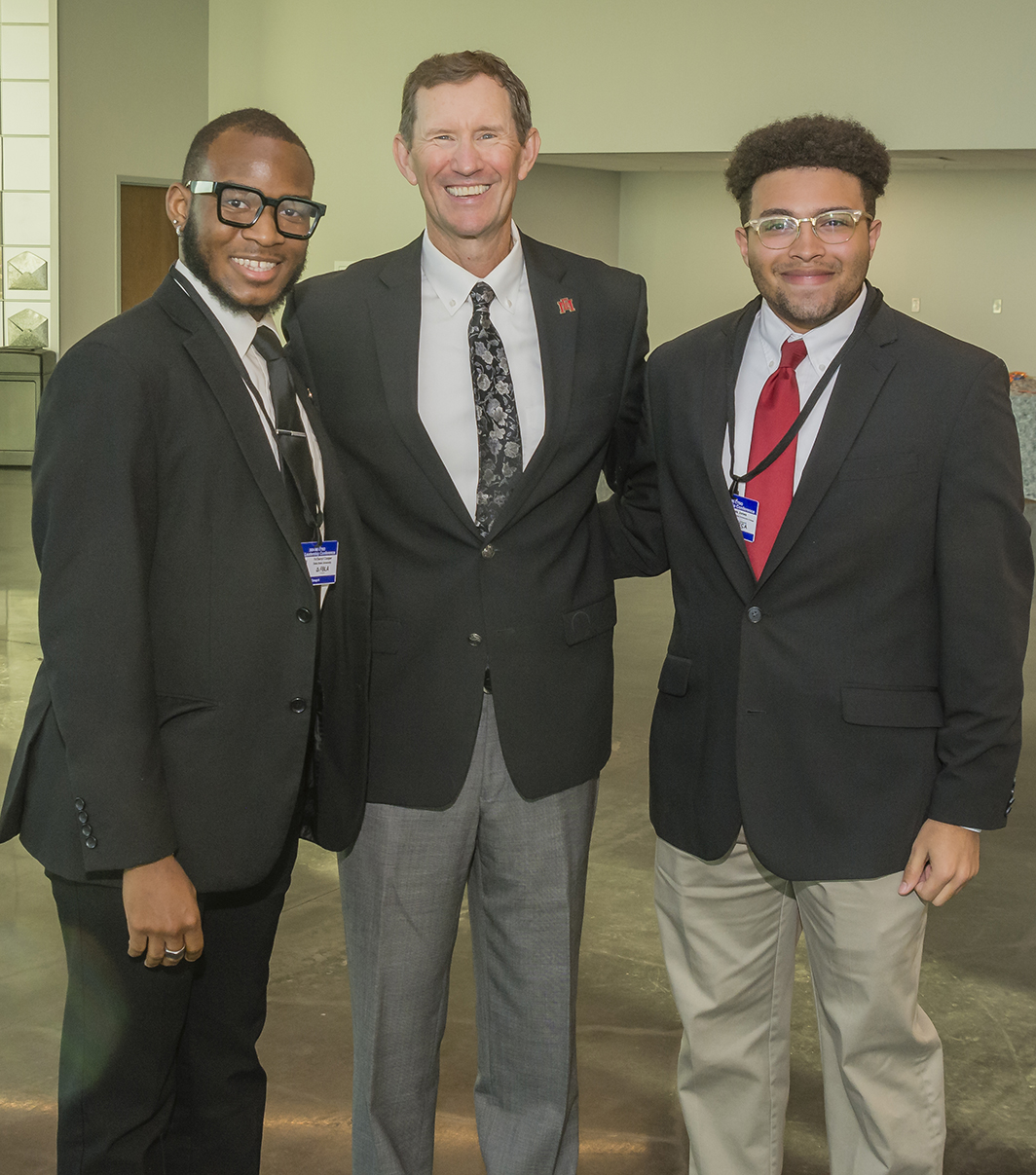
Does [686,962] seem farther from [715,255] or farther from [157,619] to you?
[715,255]

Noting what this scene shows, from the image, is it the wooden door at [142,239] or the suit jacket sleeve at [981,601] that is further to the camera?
the wooden door at [142,239]

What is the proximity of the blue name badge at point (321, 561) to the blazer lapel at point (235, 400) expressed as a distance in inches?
1.5

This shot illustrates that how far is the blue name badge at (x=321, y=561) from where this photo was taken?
1.90 metres

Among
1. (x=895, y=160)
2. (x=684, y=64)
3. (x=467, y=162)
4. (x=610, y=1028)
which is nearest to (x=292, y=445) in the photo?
(x=467, y=162)

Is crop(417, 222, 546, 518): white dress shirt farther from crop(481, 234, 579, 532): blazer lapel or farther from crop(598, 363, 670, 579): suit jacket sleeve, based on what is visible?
crop(598, 363, 670, 579): suit jacket sleeve

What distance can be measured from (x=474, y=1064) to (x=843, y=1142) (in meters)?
1.11

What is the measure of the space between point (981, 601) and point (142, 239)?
15.6m

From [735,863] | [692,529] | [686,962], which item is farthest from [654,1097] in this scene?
[692,529]

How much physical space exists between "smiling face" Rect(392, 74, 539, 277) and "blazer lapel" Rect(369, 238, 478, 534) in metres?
0.09

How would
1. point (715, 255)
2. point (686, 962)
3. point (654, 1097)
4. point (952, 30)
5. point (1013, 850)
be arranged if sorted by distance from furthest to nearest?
1. point (715, 255)
2. point (952, 30)
3. point (1013, 850)
4. point (654, 1097)
5. point (686, 962)

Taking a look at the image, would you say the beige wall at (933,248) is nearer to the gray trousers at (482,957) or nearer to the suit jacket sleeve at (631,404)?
the suit jacket sleeve at (631,404)

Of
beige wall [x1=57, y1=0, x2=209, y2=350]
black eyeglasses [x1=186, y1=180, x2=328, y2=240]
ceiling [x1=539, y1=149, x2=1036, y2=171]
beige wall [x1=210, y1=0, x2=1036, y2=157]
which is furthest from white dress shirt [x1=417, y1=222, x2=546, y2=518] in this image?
beige wall [x1=57, y1=0, x2=209, y2=350]

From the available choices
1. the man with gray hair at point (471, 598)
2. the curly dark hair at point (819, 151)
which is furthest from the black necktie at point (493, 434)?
the curly dark hair at point (819, 151)

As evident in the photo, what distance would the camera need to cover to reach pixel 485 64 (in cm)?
211
